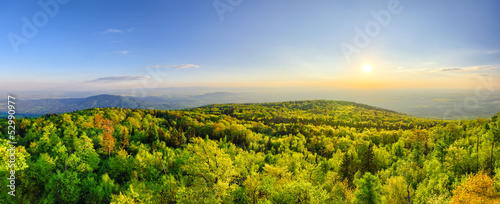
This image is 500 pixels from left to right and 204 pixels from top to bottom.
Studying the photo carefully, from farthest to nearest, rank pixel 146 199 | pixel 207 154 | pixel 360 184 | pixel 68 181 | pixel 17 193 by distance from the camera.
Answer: pixel 68 181 < pixel 17 193 < pixel 360 184 < pixel 146 199 < pixel 207 154

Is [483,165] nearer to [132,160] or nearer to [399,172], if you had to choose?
[399,172]

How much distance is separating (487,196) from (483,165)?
1443 inches

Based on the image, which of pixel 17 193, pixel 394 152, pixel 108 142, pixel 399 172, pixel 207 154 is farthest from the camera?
pixel 394 152

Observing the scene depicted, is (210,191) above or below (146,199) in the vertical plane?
above

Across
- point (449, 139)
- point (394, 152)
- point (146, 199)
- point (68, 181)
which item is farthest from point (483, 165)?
point (68, 181)

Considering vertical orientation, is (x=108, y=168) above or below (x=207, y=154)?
below

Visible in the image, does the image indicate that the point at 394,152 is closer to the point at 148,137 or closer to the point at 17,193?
the point at 148,137

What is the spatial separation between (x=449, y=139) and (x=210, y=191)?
113223 millimetres

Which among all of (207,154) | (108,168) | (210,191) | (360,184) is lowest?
(108,168)

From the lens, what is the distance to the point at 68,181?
48969 millimetres

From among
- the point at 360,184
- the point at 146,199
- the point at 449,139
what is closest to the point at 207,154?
the point at 146,199

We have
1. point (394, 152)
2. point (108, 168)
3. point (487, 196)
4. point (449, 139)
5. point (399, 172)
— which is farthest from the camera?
point (449, 139)

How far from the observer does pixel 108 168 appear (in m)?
63.9

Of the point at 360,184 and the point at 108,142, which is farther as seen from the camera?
the point at 108,142
